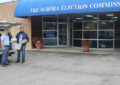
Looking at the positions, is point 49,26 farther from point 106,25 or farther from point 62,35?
point 106,25

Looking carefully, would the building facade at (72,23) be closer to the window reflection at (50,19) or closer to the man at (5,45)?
the window reflection at (50,19)

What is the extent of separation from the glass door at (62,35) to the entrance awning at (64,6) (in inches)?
166

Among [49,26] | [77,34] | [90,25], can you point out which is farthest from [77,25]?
[49,26]

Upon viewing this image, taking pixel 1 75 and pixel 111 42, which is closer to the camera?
pixel 1 75

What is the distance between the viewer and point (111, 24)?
1475 cm

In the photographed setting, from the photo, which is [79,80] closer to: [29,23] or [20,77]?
[20,77]

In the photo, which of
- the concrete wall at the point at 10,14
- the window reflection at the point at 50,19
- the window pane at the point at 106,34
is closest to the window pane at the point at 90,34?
the window pane at the point at 106,34

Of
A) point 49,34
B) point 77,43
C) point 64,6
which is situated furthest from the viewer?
point 49,34

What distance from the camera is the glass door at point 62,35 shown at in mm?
17031

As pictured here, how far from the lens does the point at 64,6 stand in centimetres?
1240

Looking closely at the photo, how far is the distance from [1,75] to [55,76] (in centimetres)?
214

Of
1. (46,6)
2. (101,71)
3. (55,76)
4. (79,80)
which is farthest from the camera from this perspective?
(46,6)

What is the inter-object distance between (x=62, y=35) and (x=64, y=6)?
5020mm

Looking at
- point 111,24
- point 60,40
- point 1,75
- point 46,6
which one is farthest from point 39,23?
point 1,75
